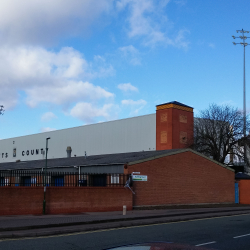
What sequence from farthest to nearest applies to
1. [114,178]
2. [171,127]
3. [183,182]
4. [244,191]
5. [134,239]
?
1. [171,127]
2. [244,191]
3. [183,182]
4. [114,178]
5. [134,239]

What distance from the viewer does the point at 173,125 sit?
5588 centimetres

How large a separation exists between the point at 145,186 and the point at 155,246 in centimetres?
2229

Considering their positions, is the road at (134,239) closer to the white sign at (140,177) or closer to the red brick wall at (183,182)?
the white sign at (140,177)

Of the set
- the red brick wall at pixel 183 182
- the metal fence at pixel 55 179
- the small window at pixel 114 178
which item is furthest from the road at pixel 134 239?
the red brick wall at pixel 183 182

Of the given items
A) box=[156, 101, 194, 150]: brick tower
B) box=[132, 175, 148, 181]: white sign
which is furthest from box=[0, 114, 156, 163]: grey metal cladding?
box=[132, 175, 148, 181]: white sign

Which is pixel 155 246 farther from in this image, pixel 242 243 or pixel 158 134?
pixel 158 134

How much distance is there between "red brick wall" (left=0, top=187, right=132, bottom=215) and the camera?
62.7ft

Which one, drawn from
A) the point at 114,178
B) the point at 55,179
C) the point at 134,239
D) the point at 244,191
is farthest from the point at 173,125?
the point at 134,239

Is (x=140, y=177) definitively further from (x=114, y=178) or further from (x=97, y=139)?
(x=97, y=139)

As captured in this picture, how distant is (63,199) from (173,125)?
36980mm

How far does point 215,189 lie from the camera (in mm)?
32281

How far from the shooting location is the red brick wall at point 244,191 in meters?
34.4

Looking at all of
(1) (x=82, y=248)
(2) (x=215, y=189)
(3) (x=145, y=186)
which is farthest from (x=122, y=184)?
(1) (x=82, y=248)

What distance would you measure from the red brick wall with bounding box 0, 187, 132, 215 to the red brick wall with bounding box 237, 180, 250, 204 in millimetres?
15348
